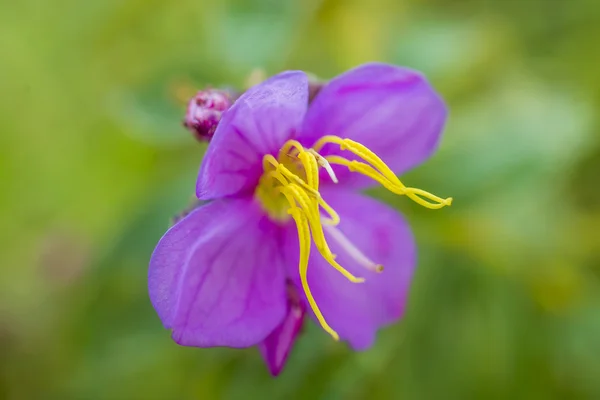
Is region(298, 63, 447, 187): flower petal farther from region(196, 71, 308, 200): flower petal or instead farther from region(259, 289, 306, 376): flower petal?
region(259, 289, 306, 376): flower petal

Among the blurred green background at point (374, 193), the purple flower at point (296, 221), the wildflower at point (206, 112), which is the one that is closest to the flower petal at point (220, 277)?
the purple flower at point (296, 221)

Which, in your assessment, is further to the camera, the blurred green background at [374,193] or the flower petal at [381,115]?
the blurred green background at [374,193]

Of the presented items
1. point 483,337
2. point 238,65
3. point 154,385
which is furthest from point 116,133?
point 483,337

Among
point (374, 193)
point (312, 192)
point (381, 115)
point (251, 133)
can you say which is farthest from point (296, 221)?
point (374, 193)

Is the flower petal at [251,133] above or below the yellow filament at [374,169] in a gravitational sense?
above

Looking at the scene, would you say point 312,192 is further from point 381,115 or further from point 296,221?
point 381,115

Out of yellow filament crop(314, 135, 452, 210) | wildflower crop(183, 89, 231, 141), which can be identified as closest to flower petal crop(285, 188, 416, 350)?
yellow filament crop(314, 135, 452, 210)

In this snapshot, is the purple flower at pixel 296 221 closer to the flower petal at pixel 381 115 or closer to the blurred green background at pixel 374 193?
the flower petal at pixel 381 115
